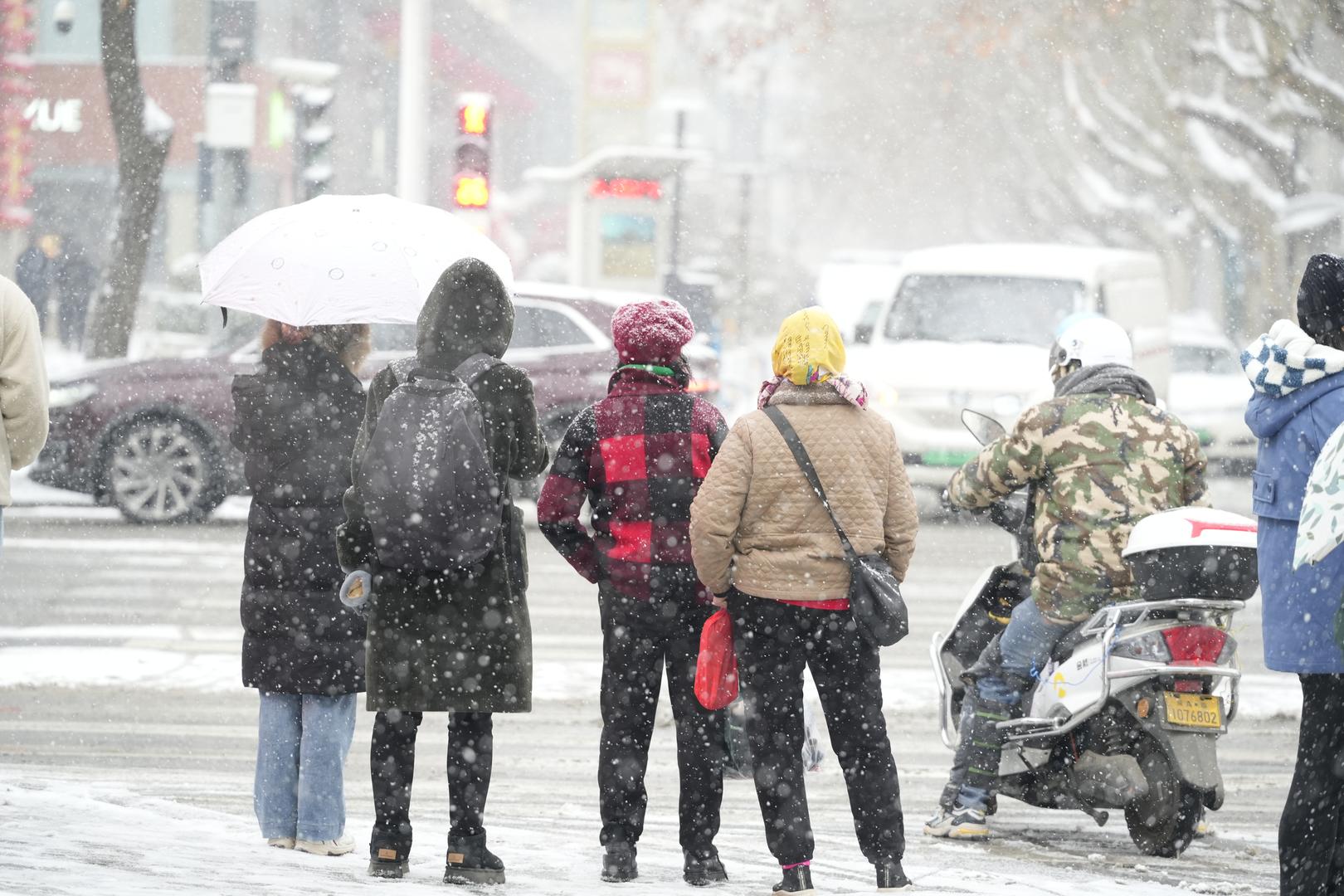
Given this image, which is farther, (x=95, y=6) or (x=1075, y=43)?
(x=95, y=6)

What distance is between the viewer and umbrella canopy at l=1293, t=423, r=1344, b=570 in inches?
177

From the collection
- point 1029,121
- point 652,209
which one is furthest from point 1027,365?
point 1029,121

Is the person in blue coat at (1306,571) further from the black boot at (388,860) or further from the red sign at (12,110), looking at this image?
the red sign at (12,110)

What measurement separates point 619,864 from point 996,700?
1.66m

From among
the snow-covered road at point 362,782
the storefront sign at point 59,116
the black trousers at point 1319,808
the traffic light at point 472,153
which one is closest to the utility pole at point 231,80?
the traffic light at point 472,153

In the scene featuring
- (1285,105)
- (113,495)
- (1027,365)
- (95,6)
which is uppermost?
(95,6)

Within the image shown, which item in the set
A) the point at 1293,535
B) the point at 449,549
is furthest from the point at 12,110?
the point at 1293,535

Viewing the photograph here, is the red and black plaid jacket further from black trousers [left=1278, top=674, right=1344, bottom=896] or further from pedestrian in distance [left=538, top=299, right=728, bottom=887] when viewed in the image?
black trousers [left=1278, top=674, right=1344, bottom=896]

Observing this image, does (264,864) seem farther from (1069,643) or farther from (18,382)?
(1069,643)

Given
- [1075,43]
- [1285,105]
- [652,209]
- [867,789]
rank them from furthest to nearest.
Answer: [1075,43]
[1285,105]
[652,209]
[867,789]

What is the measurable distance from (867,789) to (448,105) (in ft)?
185

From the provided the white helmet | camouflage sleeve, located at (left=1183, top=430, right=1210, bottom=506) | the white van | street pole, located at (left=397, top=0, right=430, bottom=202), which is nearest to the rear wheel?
camouflage sleeve, located at (left=1183, top=430, right=1210, bottom=506)

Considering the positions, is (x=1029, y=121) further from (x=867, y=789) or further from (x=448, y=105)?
(x=867, y=789)

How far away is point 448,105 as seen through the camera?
60281mm
